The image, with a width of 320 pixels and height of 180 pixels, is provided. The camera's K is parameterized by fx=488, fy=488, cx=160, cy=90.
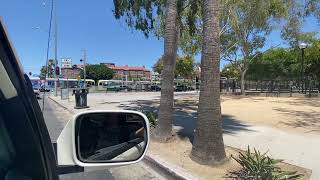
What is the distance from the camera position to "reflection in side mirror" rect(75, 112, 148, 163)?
2.18 meters

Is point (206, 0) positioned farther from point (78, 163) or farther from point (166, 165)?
point (78, 163)

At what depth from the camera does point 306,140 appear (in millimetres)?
12914

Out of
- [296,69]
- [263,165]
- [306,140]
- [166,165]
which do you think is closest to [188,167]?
[166,165]

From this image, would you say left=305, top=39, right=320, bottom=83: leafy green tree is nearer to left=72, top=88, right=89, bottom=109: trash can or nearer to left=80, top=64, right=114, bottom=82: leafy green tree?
left=72, top=88, right=89, bottom=109: trash can

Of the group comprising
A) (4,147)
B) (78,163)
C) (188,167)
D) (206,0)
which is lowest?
(188,167)

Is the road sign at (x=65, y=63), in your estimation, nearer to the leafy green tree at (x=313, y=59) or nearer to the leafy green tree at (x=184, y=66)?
the leafy green tree at (x=184, y=66)

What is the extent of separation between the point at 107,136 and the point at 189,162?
7372mm

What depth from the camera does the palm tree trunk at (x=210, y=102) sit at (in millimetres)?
9359

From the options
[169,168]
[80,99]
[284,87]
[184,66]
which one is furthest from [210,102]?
[184,66]

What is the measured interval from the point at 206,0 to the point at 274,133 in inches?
241

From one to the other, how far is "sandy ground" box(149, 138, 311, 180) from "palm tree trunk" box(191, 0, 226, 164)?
219 mm

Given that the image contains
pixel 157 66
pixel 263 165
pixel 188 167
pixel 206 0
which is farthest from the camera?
pixel 157 66

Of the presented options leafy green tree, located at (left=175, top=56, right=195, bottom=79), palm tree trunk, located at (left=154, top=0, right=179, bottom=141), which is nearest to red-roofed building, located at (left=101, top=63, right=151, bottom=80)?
leafy green tree, located at (left=175, top=56, right=195, bottom=79)

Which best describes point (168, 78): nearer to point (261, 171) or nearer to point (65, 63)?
point (261, 171)
